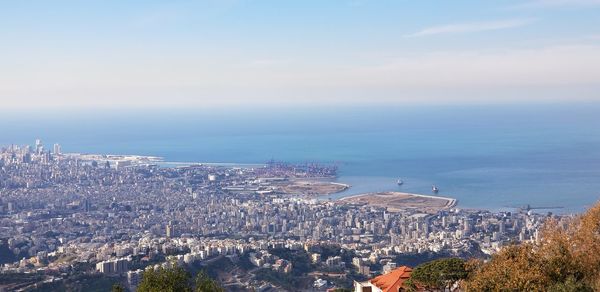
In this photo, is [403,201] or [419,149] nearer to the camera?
[403,201]

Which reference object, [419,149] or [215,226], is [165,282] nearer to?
[215,226]

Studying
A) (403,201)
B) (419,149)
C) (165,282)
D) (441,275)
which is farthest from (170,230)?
(419,149)

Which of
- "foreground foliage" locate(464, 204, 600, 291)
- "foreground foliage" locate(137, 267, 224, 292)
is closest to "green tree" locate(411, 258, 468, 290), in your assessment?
"foreground foliage" locate(464, 204, 600, 291)

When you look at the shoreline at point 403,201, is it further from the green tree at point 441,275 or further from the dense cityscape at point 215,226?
the green tree at point 441,275

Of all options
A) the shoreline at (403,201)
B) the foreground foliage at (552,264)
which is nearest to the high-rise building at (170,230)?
the shoreline at (403,201)

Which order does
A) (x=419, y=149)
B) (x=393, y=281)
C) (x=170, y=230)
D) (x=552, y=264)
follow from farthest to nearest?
1. (x=419, y=149)
2. (x=170, y=230)
3. (x=393, y=281)
4. (x=552, y=264)

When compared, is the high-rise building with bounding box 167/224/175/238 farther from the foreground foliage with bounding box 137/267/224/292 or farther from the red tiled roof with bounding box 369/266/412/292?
the foreground foliage with bounding box 137/267/224/292

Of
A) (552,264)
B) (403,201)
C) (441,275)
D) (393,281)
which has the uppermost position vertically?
(552,264)

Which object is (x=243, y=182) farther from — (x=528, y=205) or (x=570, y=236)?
(x=570, y=236)
